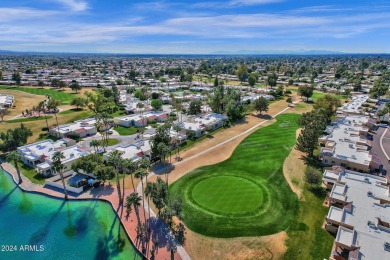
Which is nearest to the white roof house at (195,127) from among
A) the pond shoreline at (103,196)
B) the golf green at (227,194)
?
the golf green at (227,194)

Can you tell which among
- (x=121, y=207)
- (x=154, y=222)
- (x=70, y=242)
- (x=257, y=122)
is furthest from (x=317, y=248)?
(x=257, y=122)

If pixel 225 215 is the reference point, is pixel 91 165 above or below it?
above

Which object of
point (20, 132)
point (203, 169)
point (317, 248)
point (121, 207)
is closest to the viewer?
point (317, 248)

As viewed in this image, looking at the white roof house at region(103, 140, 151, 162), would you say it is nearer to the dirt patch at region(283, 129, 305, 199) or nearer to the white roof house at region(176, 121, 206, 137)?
the white roof house at region(176, 121, 206, 137)

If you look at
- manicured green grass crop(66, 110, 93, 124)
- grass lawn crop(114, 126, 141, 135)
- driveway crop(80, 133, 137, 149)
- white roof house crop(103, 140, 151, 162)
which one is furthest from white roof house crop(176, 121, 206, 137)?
manicured green grass crop(66, 110, 93, 124)

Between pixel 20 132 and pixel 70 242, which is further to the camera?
pixel 20 132

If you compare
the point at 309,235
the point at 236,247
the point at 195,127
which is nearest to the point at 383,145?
the point at 309,235

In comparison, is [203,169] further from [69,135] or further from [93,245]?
[69,135]
